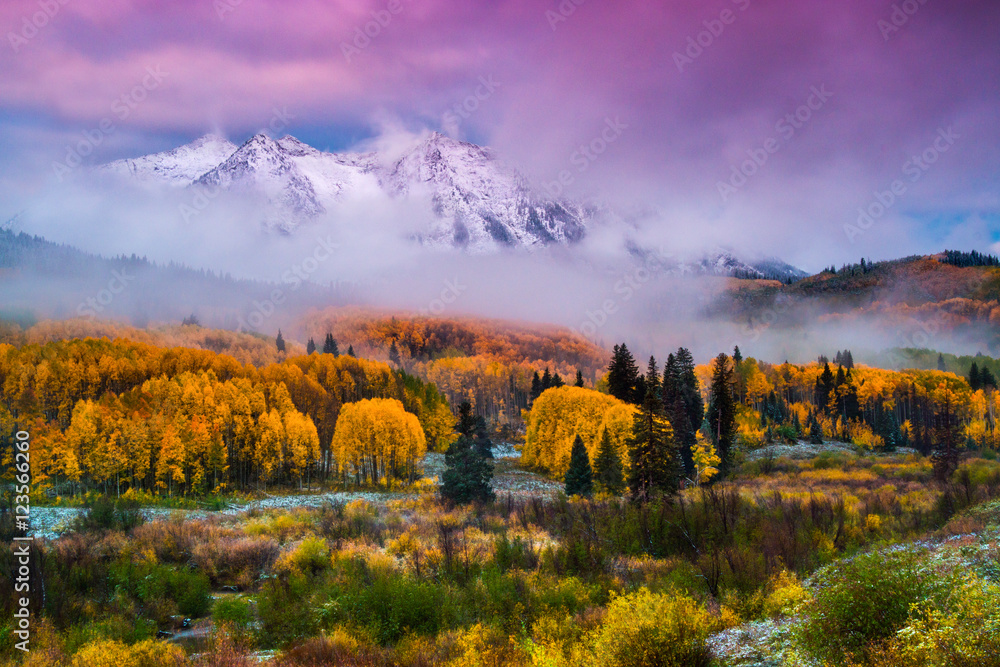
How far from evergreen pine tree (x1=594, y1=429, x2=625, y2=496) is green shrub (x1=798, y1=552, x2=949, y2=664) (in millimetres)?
32789

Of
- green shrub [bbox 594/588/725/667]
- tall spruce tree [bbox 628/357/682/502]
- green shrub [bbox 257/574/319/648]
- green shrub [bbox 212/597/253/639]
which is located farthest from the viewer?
tall spruce tree [bbox 628/357/682/502]

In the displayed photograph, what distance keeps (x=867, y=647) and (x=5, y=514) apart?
4205 centimetres

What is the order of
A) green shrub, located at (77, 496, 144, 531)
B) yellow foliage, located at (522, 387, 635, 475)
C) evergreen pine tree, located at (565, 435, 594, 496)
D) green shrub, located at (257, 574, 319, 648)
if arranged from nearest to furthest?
green shrub, located at (257, 574, 319, 648) → green shrub, located at (77, 496, 144, 531) → evergreen pine tree, located at (565, 435, 594, 496) → yellow foliage, located at (522, 387, 635, 475)

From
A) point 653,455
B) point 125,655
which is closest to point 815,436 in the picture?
point 653,455

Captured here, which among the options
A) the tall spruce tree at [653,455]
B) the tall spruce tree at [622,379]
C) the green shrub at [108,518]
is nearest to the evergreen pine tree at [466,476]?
the tall spruce tree at [653,455]

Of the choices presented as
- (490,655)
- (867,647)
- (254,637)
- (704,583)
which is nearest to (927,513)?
(704,583)

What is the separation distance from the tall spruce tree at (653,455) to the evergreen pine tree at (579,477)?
7906 millimetres

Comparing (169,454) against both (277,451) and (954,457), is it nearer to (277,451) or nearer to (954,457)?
(277,451)

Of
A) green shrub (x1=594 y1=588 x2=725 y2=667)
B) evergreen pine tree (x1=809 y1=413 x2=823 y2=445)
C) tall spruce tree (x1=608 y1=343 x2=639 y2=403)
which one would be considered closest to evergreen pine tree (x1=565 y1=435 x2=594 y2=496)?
tall spruce tree (x1=608 y1=343 x2=639 y2=403)

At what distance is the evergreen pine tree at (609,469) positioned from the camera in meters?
45.7

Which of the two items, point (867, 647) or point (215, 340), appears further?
point (215, 340)

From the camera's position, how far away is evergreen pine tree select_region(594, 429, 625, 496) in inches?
1797

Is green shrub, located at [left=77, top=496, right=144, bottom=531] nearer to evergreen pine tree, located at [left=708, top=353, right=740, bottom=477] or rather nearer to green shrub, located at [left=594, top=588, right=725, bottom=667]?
green shrub, located at [left=594, top=588, right=725, bottom=667]

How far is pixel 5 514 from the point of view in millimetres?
30609
